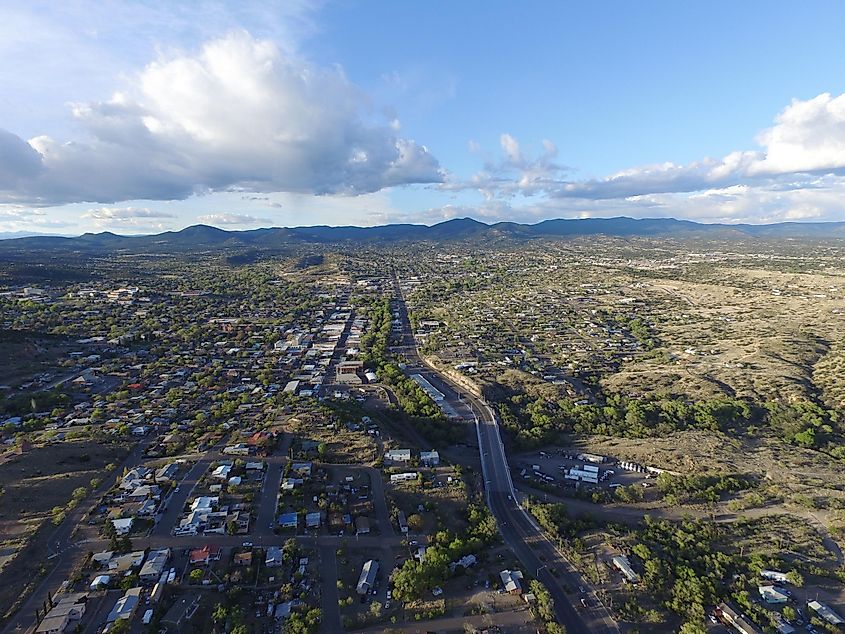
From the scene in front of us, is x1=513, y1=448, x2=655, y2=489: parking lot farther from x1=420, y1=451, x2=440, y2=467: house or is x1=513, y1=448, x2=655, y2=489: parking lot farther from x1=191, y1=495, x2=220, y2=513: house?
x1=191, y1=495, x2=220, y2=513: house

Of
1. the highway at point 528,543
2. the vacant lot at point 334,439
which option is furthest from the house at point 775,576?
the vacant lot at point 334,439

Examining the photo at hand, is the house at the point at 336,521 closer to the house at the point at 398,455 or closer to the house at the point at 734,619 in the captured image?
the house at the point at 398,455

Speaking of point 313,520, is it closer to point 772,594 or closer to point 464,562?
point 464,562

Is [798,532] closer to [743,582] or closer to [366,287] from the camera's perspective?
[743,582]

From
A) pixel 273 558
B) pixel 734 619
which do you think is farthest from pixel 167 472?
pixel 734 619

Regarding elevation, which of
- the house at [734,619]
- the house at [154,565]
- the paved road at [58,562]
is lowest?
the house at [734,619]

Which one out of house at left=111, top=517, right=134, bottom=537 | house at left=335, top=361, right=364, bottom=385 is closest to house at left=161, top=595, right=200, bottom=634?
house at left=111, top=517, right=134, bottom=537

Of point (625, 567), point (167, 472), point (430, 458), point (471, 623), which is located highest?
point (167, 472)
